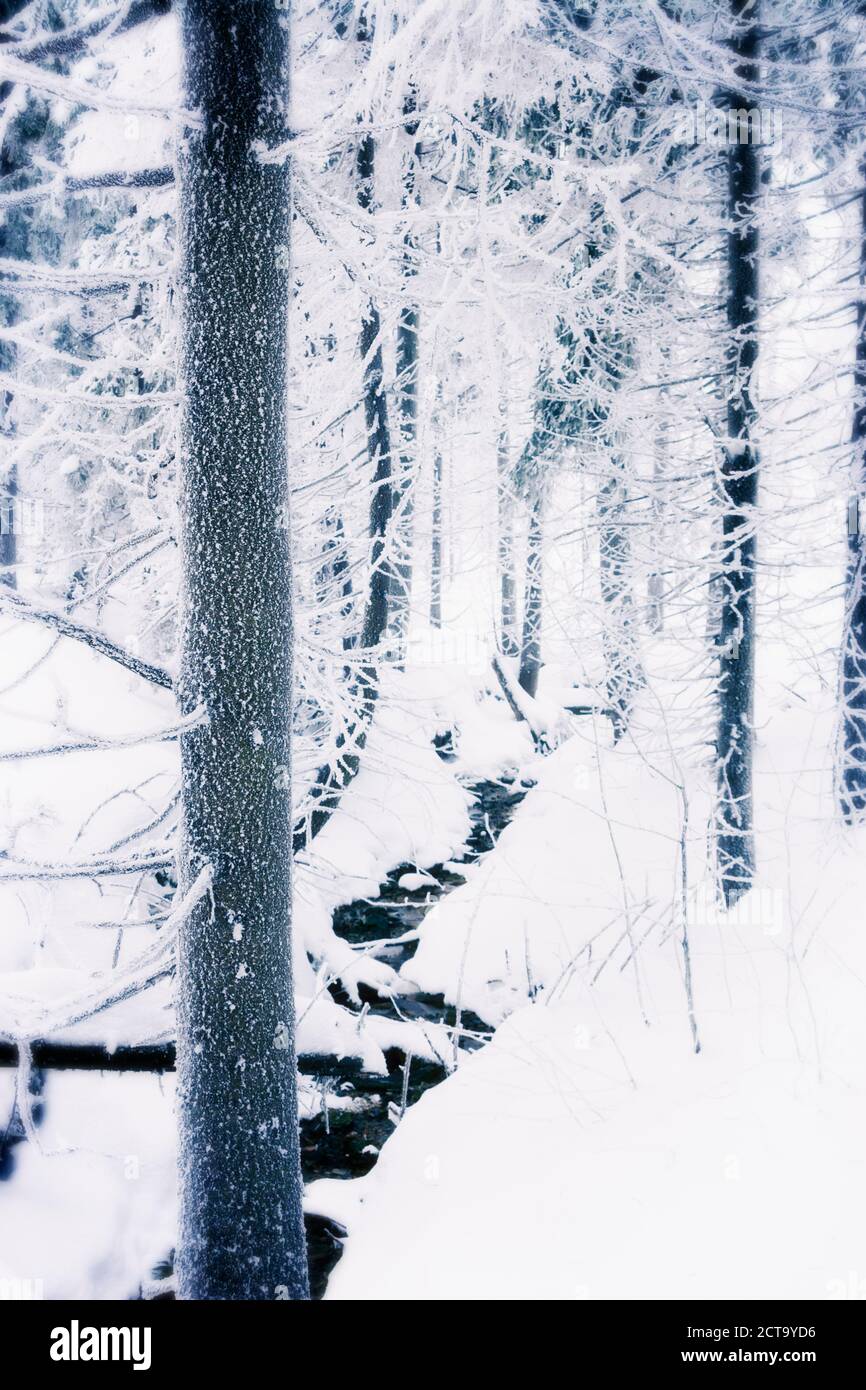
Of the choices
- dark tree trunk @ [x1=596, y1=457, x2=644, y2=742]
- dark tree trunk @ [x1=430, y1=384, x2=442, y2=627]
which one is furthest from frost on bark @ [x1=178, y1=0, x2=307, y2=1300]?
dark tree trunk @ [x1=596, y1=457, x2=644, y2=742]

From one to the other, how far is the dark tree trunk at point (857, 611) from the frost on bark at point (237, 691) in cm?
609

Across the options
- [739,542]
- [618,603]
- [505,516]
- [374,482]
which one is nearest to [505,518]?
[505,516]

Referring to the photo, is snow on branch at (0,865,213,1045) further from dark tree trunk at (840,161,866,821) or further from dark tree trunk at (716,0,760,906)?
dark tree trunk at (840,161,866,821)

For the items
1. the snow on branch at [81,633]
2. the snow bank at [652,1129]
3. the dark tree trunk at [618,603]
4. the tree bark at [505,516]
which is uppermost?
the tree bark at [505,516]

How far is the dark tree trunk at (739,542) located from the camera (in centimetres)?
700

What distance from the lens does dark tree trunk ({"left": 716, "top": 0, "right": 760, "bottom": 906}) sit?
23.0ft

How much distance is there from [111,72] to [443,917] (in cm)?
810

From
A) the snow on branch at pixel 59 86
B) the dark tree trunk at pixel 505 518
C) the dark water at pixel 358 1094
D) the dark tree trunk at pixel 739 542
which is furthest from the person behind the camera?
the dark tree trunk at pixel 505 518

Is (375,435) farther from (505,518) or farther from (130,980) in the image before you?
(130,980)

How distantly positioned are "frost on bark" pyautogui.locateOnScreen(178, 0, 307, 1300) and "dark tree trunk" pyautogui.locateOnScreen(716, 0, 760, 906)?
507 cm

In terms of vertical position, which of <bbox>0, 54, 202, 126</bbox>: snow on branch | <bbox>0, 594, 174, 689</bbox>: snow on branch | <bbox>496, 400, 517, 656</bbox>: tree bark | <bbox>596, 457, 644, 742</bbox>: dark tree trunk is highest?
<bbox>496, 400, 517, 656</bbox>: tree bark

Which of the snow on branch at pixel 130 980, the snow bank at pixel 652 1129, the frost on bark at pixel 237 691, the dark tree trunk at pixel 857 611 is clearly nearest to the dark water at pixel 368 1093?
the snow bank at pixel 652 1129

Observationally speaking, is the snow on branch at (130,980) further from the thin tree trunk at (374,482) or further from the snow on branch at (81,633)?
the thin tree trunk at (374,482)

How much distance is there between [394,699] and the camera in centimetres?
673
